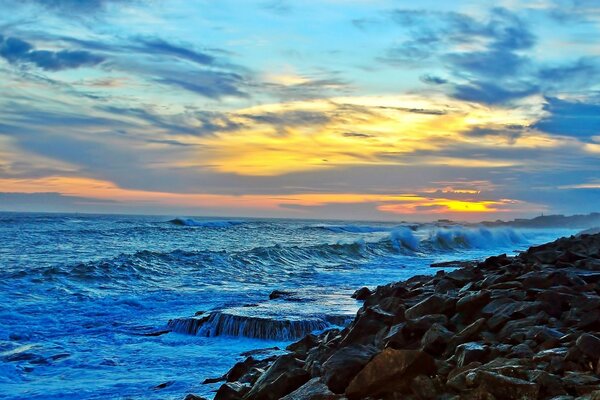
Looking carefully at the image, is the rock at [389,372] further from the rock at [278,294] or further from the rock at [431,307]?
the rock at [278,294]

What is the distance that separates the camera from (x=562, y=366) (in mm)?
4457

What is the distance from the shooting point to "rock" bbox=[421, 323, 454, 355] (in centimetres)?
565

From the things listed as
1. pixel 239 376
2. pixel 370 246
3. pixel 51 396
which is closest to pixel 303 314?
pixel 239 376

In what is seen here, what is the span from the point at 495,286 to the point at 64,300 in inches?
456

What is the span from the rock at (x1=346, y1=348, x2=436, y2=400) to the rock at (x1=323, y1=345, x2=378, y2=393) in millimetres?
210

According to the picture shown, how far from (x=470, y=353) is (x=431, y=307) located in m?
1.96

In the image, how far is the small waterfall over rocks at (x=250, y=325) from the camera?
37.2 feet

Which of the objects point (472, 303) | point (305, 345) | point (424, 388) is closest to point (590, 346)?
point (424, 388)

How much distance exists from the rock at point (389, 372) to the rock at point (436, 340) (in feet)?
2.13

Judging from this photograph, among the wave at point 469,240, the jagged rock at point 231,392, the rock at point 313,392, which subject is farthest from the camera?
the wave at point 469,240

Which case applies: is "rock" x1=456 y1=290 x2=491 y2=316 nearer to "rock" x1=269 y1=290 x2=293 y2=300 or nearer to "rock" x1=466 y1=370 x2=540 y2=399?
"rock" x1=466 y1=370 x2=540 y2=399

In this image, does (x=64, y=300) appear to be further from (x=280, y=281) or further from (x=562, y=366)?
(x=562, y=366)

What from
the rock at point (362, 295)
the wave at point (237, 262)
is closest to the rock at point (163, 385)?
the rock at point (362, 295)

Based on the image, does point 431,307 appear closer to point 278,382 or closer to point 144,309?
point 278,382
